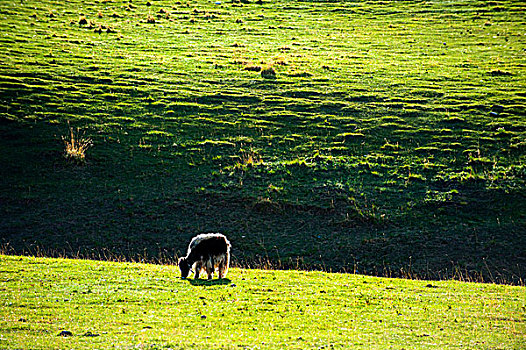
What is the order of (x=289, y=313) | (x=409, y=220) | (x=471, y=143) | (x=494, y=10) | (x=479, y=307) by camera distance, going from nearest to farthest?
(x=289, y=313)
(x=479, y=307)
(x=409, y=220)
(x=471, y=143)
(x=494, y=10)

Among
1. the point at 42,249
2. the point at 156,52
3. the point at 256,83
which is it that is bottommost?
the point at 42,249

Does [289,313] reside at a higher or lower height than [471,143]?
lower

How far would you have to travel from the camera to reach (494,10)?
202ft

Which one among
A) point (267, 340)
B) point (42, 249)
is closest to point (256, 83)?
point (42, 249)

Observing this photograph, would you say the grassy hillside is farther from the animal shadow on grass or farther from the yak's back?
the yak's back

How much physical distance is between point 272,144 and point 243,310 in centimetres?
1985

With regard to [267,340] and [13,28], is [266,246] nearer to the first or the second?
[267,340]

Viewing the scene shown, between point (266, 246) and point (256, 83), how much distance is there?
20.8m

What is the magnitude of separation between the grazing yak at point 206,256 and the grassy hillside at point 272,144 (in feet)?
18.4

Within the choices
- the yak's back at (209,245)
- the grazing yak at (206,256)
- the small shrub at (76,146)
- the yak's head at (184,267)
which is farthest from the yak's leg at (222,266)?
the small shrub at (76,146)

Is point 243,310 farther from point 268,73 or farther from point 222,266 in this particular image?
point 268,73

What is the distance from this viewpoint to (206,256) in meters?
17.5

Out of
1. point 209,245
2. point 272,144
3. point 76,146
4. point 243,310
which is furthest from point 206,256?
point 76,146

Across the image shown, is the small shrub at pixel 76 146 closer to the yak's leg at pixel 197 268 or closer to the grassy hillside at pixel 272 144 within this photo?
the grassy hillside at pixel 272 144
